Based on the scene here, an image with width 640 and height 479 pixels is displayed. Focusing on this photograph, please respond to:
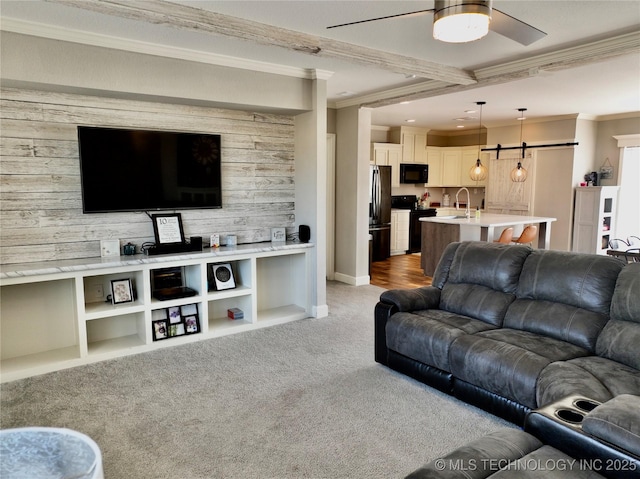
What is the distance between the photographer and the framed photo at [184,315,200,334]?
422 centimetres

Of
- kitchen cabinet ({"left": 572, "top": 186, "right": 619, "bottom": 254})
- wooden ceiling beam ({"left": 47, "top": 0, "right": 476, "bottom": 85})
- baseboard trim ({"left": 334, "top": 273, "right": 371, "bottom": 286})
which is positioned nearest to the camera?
wooden ceiling beam ({"left": 47, "top": 0, "right": 476, "bottom": 85})

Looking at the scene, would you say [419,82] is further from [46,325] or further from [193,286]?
[46,325]

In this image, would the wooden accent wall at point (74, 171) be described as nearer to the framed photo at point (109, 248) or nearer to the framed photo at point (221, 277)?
the framed photo at point (109, 248)

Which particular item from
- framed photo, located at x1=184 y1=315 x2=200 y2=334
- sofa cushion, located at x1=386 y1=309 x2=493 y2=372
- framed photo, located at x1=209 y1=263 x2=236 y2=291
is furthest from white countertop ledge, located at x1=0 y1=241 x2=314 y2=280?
sofa cushion, located at x1=386 y1=309 x2=493 y2=372

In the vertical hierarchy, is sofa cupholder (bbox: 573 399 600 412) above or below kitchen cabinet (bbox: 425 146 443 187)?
below

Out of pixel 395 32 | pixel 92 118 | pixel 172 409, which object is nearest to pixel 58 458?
pixel 172 409

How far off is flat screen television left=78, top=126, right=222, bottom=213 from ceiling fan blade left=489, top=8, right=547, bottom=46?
2850 millimetres

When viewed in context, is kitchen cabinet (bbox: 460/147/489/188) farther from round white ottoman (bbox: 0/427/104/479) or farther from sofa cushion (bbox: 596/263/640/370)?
round white ottoman (bbox: 0/427/104/479)

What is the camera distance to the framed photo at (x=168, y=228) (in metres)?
4.18

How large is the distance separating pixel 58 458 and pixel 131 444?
0.93 metres

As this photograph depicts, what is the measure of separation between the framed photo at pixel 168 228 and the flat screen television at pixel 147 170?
98mm

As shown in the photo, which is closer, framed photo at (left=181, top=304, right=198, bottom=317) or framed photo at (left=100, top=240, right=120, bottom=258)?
framed photo at (left=100, top=240, right=120, bottom=258)

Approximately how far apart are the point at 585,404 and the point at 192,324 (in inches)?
129

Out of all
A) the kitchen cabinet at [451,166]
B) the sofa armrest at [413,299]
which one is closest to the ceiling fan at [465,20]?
the sofa armrest at [413,299]
